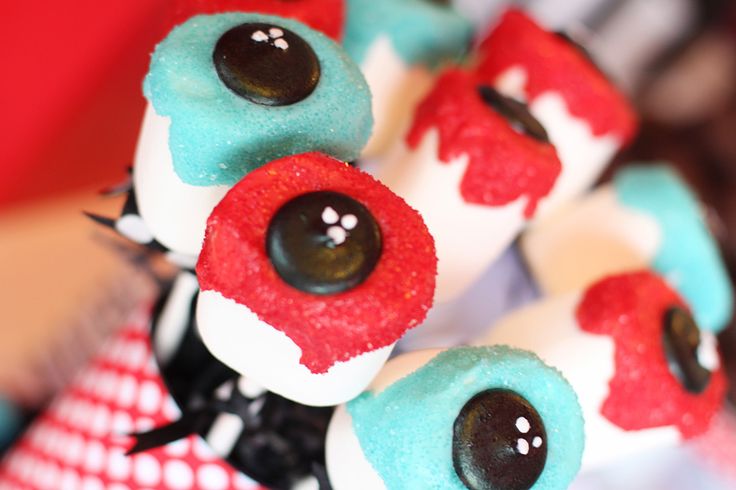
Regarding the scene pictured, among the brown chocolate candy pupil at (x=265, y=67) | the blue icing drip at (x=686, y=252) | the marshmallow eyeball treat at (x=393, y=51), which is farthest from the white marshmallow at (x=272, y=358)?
the blue icing drip at (x=686, y=252)

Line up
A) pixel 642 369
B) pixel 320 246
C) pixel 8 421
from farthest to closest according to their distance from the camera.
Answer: pixel 8 421
pixel 642 369
pixel 320 246

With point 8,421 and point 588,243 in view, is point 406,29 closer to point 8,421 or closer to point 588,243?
point 588,243

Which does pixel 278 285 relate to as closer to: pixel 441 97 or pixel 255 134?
pixel 255 134

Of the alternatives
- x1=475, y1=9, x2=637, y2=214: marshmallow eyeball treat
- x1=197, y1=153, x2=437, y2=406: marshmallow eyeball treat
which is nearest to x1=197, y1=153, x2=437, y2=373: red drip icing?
x1=197, y1=153, x2=437, y2=406: marshmallow eyeball treat

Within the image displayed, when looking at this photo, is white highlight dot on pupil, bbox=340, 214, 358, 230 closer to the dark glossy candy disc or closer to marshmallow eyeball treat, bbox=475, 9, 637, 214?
the dark glossy candy disc

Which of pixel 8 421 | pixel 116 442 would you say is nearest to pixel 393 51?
pixel 116 442

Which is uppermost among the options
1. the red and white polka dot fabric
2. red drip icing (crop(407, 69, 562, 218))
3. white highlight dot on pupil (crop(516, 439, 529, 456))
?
red drip icing (crop(407, 69, 562, 218))

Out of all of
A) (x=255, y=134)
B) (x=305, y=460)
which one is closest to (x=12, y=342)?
(x=305, y=460)
